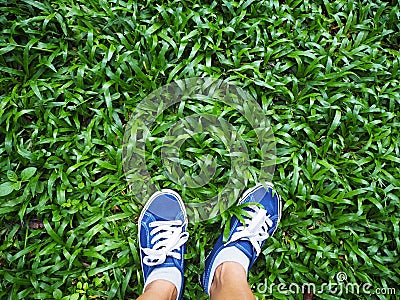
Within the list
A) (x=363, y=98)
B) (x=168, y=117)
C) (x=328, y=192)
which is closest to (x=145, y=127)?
(x=168, y=117)

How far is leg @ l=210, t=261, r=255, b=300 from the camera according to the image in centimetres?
197

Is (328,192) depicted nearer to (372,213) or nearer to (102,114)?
(372,213)

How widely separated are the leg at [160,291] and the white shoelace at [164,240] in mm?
116

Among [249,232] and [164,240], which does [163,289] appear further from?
[249,232]

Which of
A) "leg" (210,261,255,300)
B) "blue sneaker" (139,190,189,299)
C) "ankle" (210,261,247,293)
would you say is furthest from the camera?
"blue sneaker" (139,190,189,299)

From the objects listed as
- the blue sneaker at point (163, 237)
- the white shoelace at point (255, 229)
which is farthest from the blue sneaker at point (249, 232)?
the blue sneaker at point (163, 237)

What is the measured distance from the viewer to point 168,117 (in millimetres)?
2387

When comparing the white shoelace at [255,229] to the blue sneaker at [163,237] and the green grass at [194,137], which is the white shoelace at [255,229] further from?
the blue sneaker at [163,237]

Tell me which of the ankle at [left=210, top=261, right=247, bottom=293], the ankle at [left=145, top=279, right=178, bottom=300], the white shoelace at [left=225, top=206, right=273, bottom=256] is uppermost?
the white shoelace at [left=225, top=206, right=273, bottom=256]

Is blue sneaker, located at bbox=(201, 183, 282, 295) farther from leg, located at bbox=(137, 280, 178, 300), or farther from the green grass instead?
leg, located at bbox=(137, 280, 178, 300)

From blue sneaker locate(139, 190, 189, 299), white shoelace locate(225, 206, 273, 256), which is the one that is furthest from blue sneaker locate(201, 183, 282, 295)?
blue sneaker locate(139, 190, 189, 299)

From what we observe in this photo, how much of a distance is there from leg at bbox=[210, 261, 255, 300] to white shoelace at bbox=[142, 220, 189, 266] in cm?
24

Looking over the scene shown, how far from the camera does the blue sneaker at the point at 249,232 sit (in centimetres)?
220

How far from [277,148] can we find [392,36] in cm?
101
